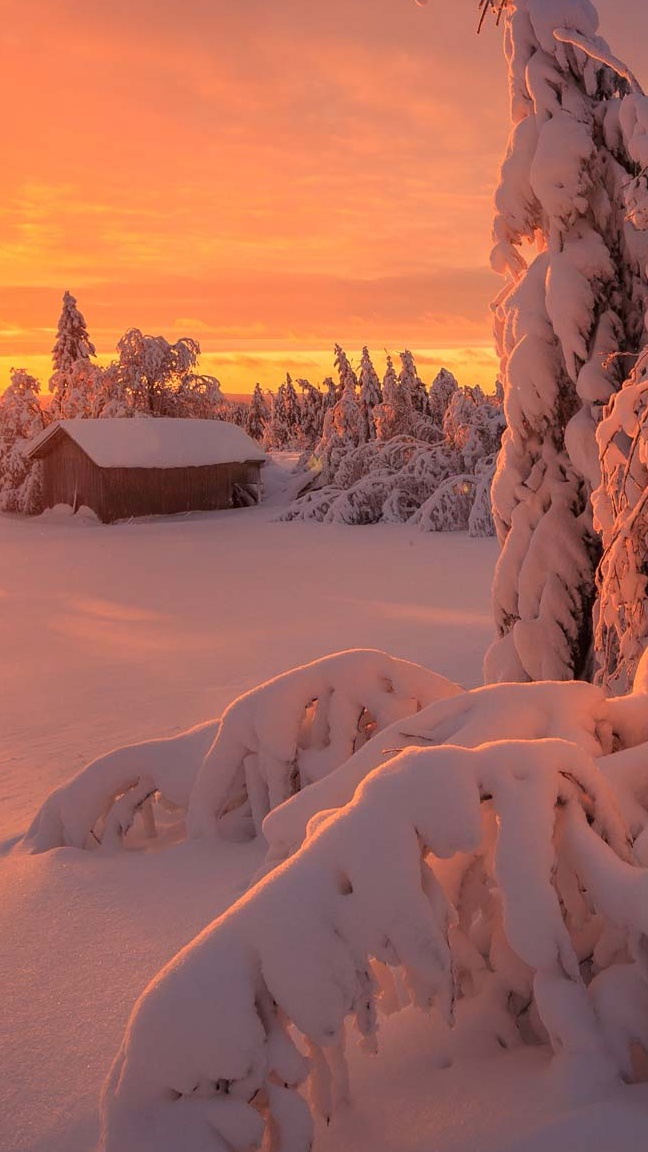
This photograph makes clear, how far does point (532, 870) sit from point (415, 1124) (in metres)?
0.79

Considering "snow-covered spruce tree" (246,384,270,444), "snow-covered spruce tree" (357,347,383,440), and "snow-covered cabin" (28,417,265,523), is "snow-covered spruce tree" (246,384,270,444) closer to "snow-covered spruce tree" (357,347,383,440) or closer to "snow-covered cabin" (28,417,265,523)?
"snow-covered spruce tree" (357,347,383,440)

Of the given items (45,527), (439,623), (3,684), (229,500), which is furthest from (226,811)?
(229,500)

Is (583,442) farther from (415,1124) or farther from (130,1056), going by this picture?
(130,1056)

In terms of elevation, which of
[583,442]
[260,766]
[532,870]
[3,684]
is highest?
[583,442]

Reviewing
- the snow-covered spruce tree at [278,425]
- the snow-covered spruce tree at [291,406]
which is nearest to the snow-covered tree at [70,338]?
the snow-covered spruce tree at [278,425]

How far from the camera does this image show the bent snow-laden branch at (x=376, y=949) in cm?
205

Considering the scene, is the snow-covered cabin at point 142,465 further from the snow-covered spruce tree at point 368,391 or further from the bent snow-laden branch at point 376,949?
the bent snow-laden branch at point 376,949

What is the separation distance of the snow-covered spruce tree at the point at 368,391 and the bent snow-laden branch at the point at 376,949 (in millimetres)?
58555

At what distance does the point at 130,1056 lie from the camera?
208 centimetres

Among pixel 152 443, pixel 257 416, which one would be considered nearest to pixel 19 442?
pixel 152 443

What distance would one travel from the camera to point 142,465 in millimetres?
33594

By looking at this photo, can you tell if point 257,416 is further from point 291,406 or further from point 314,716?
point 314,716

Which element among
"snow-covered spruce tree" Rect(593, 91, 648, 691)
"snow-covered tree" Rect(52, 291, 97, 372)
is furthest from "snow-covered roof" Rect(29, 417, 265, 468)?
"snow-covered spruce tree" Rect(593, 91, 648, 691)

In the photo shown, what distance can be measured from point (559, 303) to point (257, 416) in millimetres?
105371
